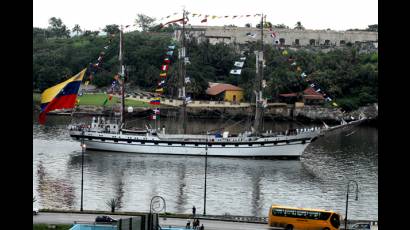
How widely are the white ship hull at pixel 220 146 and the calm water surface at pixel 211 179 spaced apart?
859 millimetres

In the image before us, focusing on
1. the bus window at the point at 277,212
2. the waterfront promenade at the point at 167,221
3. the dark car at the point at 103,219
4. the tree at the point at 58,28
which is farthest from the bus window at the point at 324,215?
the tree at the point at 58,28

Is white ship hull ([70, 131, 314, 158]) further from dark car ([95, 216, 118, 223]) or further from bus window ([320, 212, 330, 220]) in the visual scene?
dark car ([95, 216, 118, 223])

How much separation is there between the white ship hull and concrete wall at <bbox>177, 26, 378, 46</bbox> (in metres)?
38.8

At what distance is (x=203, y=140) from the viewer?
47.2m

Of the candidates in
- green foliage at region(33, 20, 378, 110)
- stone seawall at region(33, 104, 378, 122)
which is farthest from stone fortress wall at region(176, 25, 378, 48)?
stone seawall at region(33, 104, 378, 122)

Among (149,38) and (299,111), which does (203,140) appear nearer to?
(299,111)

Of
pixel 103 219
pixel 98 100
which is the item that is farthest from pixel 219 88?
pixel 103 219

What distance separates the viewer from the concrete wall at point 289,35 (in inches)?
3406

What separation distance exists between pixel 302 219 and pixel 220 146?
21.6 meters

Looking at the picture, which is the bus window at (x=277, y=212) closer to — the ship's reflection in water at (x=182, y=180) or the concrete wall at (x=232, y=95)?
the ship's reflection in water at (x=182, y=180)

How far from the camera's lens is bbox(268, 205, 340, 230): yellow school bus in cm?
2539

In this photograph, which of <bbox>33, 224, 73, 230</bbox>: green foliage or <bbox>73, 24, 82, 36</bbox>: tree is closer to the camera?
<bbox>33, 224, 73, 230</bbox>: green foliage

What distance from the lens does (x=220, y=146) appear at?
47.1m
